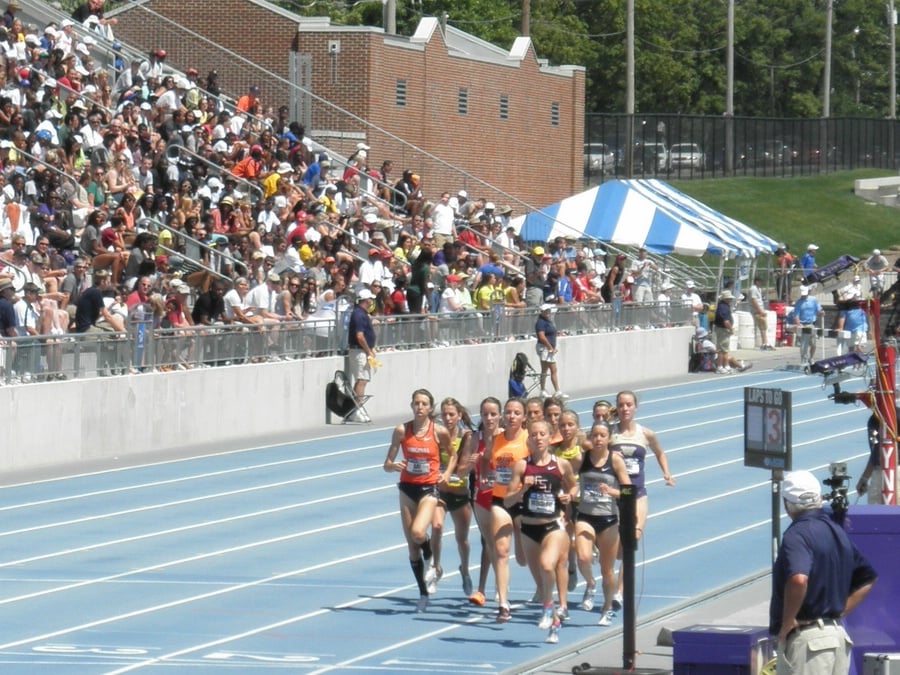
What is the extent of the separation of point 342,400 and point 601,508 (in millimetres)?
14752

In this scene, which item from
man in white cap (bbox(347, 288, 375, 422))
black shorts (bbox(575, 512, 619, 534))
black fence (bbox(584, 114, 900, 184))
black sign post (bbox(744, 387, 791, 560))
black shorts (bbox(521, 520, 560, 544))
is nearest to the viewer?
black sign post (bbox(744, 387, 791, 560))

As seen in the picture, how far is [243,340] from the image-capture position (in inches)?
Result: 1073

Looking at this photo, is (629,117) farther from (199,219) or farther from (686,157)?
(199,219)

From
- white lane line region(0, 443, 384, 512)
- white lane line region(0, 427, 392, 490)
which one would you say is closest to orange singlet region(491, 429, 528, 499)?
white lane line region(0, 443, 384, 512)

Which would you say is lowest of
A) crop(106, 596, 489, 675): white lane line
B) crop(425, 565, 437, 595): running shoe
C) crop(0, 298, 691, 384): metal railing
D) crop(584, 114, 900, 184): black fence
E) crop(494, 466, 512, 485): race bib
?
crop(106, 596, 489, 675): white lane line

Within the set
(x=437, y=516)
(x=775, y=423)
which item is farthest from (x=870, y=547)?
(x=437, y=516)

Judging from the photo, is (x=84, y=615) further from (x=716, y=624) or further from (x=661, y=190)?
(x=661, y=190)

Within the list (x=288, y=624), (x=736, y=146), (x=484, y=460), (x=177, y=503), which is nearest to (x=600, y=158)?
(x=736, y=146)

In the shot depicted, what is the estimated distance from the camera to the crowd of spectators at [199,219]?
26.4 meters

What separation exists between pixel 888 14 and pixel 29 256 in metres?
71.7

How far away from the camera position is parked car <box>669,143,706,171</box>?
7306 centimetres

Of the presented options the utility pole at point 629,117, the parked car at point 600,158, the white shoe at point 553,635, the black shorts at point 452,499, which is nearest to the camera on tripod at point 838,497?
the white shoe at point 553,635

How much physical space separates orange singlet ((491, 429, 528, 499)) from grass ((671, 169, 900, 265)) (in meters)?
55.3

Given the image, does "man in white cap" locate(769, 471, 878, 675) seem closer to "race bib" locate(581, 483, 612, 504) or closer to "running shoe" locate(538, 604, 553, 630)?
"running shoe" locate(538, 604, 553, 630)
